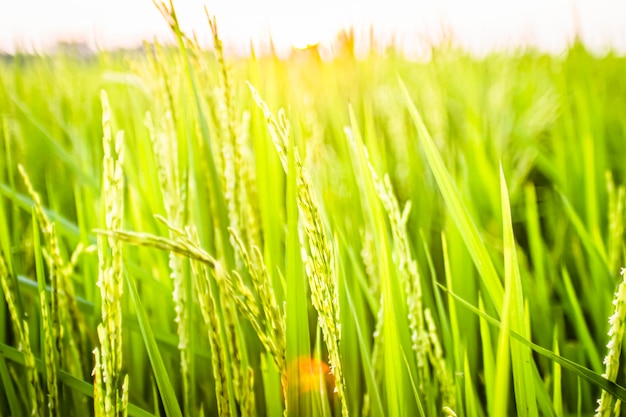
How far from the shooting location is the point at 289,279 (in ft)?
1.56

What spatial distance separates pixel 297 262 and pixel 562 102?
1594 millimetres

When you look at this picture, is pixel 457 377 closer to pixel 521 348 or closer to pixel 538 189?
pixel 521 348

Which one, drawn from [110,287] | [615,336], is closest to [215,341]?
[110,287]

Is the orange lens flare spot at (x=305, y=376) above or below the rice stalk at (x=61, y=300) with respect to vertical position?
below

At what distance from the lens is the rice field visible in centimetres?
41

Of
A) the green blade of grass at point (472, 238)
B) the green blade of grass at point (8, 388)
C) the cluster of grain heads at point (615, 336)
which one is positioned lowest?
the green blade of grass at point (8, 388)

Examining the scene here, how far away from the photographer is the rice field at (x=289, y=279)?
0.41m

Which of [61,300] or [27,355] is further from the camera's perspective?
[61,300]

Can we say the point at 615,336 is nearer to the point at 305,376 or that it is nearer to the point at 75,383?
Result: the point at 305,376

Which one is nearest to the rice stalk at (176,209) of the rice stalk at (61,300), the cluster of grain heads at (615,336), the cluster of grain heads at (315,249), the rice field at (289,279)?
the rice field at (289,279)

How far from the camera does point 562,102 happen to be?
1.74 m

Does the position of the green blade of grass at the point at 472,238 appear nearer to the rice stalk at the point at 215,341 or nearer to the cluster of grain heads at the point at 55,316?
the rice stalk at the point at 215,341

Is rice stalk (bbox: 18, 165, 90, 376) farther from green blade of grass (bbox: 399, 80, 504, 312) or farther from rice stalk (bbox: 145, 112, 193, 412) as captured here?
green blade of grass (bbox: 399, 80, 504, 312)

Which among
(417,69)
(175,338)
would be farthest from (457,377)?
(417,69)
